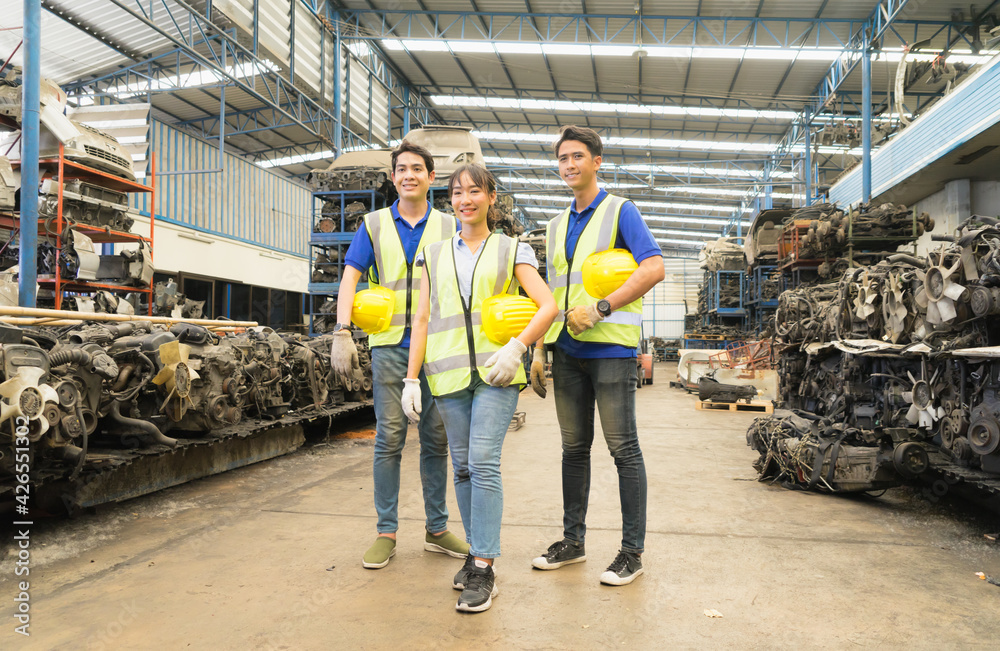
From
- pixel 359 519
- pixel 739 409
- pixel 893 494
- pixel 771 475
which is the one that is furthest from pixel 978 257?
pixel 739 409

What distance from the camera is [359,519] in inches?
144

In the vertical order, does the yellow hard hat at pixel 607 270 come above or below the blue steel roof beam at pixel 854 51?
below

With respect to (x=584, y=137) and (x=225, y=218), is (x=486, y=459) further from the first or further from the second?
(x=225, y=218)

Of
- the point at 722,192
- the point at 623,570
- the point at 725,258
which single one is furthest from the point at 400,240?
the point at 722,192

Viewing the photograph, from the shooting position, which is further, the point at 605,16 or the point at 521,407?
the point at 605,16

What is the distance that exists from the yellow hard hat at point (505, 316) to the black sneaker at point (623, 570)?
1.10 m

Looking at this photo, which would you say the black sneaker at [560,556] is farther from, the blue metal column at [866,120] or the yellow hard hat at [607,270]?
the blue metal column at [866,120]

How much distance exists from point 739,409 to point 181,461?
814 cm

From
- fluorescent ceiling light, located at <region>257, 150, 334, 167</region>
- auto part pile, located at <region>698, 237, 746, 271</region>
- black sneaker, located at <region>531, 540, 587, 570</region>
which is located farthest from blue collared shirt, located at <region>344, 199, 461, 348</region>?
fluorescent ceiling light, located at <region>257, 150, 334, 167</region>

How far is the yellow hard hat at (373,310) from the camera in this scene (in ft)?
9.76

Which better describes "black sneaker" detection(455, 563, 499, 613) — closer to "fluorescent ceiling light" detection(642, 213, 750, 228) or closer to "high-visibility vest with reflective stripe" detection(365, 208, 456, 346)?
"high-visibility vest with reflective stripe" detection(365, 208, 456, 346)

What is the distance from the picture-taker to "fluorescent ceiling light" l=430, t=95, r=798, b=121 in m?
18.5

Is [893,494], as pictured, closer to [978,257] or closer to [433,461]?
[978,257]

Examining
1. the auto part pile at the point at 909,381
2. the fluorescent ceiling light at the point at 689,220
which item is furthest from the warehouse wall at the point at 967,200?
the fluorescent ceiling light at the point at 689,220
